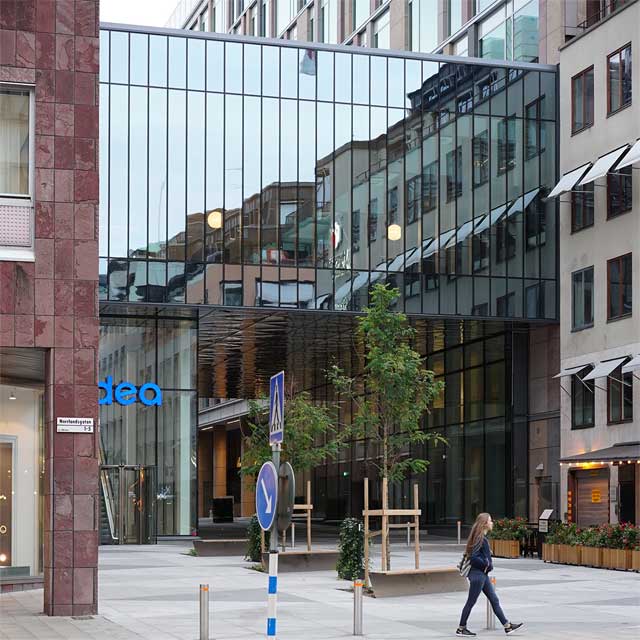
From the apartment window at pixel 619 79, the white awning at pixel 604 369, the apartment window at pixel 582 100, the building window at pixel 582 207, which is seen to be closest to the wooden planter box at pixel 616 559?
the white awning at pixel 604 369

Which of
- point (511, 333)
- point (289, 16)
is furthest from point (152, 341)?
point (289, 16)

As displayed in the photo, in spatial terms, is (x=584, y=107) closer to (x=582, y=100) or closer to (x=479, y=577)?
(x=582, y=100)

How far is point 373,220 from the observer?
144 feet

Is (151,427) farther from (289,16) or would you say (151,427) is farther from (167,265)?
(289,16)

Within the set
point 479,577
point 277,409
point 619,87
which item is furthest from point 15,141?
point 619,87

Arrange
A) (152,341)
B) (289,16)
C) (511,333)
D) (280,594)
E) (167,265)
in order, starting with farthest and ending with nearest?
(289,16) → (511,333) → (152,341) → (167,265) → (280,594)

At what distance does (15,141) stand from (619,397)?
23.8 metres

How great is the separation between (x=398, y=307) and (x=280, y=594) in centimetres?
2103

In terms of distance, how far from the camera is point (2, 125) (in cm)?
1986

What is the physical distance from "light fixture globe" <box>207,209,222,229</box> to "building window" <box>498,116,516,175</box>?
9990 mm

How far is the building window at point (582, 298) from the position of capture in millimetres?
41938

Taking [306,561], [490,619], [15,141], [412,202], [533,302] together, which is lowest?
[306,561]

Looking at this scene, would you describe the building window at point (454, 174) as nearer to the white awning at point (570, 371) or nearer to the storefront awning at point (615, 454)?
the white awning at point (570, 371)

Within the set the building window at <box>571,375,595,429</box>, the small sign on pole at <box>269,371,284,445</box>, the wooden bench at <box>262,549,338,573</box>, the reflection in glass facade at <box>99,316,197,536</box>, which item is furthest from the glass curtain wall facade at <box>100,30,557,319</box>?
the small sign on pole at <box>269,371,284,445</box>
